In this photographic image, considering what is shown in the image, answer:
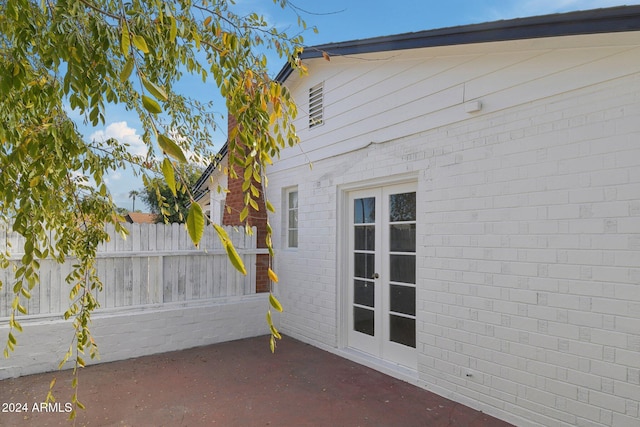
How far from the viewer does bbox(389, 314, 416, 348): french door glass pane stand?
4.62 m

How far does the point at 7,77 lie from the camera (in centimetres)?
114

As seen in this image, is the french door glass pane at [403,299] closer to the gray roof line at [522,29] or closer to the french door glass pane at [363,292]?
the french door glass pane at [363,292]

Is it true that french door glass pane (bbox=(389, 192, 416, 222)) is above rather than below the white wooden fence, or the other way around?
above

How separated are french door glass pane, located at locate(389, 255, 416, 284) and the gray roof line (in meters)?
2.35

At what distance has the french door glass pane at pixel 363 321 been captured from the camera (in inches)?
204

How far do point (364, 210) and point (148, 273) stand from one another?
3.21 m

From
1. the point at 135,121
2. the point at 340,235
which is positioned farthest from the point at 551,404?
the point at 135,121

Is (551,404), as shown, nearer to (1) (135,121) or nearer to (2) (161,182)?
(2) (161,182)

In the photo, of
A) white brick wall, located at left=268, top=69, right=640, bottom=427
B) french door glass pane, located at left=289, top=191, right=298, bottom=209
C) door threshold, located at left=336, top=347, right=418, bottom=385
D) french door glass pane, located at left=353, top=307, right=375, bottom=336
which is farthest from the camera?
french door glass pane, located at left=289, top=191, right=298, bottom=209

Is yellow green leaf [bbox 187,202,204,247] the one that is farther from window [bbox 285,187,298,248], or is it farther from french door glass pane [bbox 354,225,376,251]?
window [bbox 285,187,298,248]

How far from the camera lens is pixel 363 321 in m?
5.32

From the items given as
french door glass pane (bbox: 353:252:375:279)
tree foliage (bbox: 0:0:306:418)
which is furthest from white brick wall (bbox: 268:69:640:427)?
tree foliage (bbox: 0:0:306:418)

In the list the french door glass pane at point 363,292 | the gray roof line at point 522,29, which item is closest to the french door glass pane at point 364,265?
the french door glass pane at point 363,292

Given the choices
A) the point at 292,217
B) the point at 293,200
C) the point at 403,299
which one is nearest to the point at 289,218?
the point at 292,217
